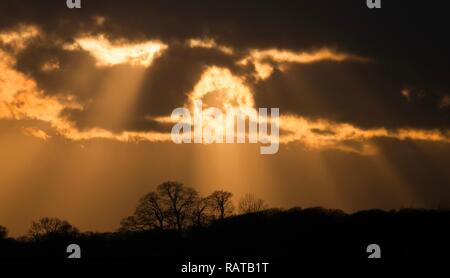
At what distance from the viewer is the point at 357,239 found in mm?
165875

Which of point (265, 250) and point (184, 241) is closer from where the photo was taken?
point (265, 250)

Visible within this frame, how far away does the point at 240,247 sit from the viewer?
173875mm
